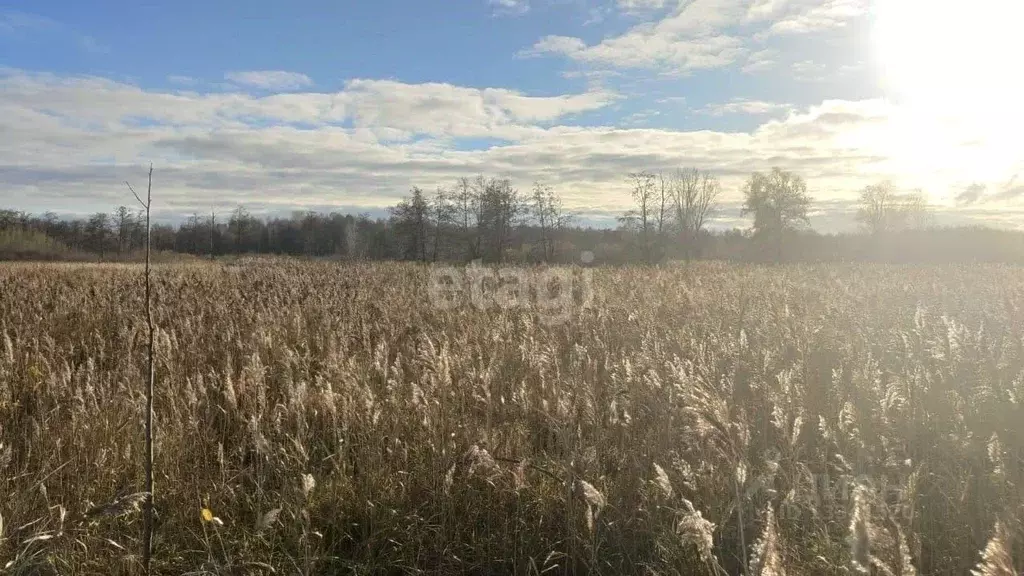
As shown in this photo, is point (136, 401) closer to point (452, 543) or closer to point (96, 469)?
point (96, 469)

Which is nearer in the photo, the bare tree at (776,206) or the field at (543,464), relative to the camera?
the field at (543,464)

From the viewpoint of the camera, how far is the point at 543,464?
3338 mm

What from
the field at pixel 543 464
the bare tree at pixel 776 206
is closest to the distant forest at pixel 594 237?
the bare tree at pixel 776 206

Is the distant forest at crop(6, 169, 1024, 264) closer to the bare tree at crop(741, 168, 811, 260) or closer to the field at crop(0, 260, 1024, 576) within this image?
the bare tree at crop(741, 168, 811, 260)

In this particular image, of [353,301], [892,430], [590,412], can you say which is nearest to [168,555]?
[590,412]

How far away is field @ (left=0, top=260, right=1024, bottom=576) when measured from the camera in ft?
7.66

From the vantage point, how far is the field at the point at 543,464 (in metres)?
2.34

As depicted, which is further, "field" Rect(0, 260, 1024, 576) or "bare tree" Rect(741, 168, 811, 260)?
"bare tree" Rect(741, 168, 811, 260)

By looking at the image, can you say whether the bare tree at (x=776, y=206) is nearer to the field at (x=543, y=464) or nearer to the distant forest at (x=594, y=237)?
the distant forest at (x=594, y=237)

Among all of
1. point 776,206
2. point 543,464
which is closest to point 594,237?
point 776,206

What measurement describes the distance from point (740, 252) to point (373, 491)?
57919mm

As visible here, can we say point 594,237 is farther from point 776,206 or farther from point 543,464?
point 543,464

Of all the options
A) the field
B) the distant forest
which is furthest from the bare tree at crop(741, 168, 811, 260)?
the field

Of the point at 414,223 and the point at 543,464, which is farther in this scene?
the point at 414,223
